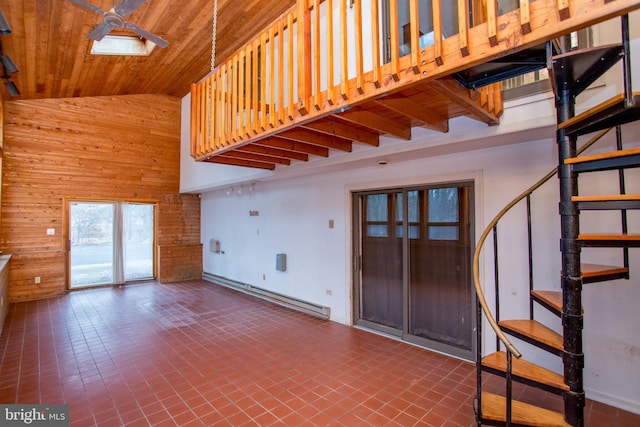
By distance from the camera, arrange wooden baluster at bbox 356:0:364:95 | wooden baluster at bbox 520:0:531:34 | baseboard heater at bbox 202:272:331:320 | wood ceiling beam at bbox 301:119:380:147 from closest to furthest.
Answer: wooden baluster at bbox 520:0:531:34 → wooden baluster at bbox 356:0:364:95 → wood ceiling beam at bbox 301:119:380:147 → baseboard heater at bbox 202:272:331:320

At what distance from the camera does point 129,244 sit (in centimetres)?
792

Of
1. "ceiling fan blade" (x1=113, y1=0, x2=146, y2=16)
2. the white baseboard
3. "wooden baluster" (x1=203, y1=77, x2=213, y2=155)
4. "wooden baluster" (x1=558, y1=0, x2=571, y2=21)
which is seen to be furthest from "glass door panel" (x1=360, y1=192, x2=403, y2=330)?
"ceiling fan blade" (x1=113, y1=0, x2=146, y2=16)

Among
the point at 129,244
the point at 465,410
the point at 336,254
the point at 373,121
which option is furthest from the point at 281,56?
the point at 129,244

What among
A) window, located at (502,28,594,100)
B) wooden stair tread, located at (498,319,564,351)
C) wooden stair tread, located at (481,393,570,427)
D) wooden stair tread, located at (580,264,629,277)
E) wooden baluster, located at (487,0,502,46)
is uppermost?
window, located at (502,28,594,100)

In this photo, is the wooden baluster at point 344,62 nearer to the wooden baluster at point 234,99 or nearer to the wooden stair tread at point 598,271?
the wooden baluster at point 234,99

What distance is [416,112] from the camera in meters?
2.66

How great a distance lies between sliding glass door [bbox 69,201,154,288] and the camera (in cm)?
726

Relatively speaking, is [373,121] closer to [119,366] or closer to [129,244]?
[119,366]

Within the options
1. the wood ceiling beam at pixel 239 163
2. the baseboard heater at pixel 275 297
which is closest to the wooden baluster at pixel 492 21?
the wood ceiling beam at pixel 239 163

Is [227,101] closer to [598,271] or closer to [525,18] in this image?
[525,18]

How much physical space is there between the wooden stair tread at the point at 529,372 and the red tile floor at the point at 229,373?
0.57 m

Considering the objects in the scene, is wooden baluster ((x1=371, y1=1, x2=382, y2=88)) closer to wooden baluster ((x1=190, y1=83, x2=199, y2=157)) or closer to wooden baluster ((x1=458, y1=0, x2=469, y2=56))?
wooden baluster ((x1=458, y1=0, x2=469, y2=56))

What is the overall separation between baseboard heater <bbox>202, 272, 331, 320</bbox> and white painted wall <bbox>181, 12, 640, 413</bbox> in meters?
0.11

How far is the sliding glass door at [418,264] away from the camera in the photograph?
12.4 ft
